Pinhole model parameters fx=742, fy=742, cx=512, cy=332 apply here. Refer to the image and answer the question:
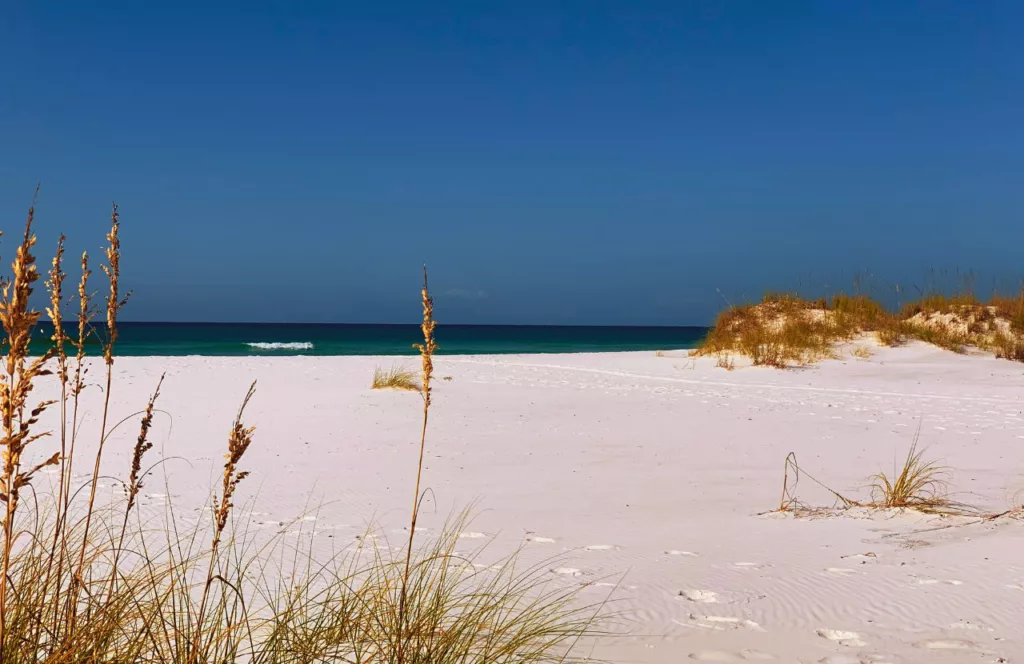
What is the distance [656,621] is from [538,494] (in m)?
2.32

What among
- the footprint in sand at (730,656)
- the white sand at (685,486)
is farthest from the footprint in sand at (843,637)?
the footprint in sand at (730,656)

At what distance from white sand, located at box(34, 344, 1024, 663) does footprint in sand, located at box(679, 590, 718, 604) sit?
1cm

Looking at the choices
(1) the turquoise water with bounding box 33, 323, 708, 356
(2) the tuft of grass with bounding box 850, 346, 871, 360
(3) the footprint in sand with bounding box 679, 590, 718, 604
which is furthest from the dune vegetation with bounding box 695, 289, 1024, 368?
(3) the footprint in sand with bounding box 679, 590, 718, 604

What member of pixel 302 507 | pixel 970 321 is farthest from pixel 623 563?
pixel 970 321

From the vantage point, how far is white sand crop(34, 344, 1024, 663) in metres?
2.85

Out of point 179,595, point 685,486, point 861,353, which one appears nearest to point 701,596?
point 179,595

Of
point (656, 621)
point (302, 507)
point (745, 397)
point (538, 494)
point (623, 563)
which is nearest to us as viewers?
point (656, 621)

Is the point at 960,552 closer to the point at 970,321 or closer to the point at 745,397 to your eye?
the point at 745,397

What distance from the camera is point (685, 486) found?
5.45 m

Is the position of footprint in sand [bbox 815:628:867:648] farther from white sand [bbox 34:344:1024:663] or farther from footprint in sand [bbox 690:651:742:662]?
footprint in sand [bbox 690:651:742:662]

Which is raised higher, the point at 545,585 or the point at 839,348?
the point at 839,348

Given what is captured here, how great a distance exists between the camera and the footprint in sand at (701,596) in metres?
3.06

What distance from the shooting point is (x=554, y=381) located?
1317 cm

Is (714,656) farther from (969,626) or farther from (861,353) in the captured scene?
(861,353)
